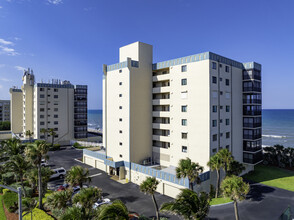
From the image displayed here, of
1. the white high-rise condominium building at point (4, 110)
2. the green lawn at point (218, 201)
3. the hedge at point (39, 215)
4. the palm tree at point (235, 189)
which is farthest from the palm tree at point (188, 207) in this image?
the white high-rise condominium building at point (4, 110)

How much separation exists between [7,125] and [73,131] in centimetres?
4967

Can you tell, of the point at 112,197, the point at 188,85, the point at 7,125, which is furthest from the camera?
the point at 7,125

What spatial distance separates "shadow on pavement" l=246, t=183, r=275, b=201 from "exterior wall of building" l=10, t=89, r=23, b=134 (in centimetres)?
9258

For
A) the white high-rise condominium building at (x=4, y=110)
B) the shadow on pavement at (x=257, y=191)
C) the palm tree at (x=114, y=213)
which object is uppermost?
the white high-rise condominium building at (x=4, y=110)

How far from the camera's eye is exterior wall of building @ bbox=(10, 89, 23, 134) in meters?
84.1

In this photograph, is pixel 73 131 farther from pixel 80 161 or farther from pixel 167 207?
pixel 167 207

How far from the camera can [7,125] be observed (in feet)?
330

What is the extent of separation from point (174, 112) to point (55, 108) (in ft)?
178

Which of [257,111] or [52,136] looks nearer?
[257,111]

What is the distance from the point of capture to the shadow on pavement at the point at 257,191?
3023 cm

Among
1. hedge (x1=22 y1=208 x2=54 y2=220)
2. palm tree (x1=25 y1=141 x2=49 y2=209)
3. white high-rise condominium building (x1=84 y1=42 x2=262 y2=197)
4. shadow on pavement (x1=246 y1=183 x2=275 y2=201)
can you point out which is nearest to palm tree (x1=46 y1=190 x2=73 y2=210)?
hedge (x1=22 y1=208 x2=54 y2=220)

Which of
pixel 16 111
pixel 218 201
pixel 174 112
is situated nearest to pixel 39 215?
pixel 218 201

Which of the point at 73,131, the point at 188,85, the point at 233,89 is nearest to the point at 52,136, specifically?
the point at 73,131

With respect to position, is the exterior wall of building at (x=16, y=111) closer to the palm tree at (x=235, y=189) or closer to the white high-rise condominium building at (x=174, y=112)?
the white high-rise condominium building at (x=174, y=112)
